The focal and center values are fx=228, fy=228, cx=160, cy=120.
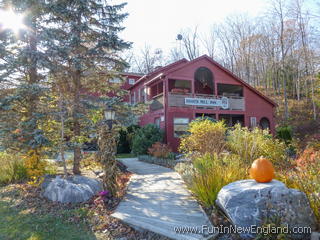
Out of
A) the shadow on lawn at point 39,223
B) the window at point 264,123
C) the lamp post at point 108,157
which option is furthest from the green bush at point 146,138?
the window at point 264,123

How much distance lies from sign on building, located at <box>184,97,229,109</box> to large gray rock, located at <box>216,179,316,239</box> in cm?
1198

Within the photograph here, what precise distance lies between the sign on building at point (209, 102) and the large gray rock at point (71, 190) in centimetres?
1022

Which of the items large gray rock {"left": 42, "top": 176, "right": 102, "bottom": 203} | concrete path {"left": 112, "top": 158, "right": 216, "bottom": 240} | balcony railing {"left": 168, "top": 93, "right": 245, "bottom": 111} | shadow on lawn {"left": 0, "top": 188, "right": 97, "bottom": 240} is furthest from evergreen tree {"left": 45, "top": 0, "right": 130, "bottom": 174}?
balcony railing {"left": 168, "top": 93, "right": 245, "bottom": 111}

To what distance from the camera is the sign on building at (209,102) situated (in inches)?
609

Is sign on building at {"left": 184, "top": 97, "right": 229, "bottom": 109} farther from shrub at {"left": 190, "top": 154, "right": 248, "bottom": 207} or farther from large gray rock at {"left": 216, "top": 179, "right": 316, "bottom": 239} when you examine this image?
large gray rock at {"left": 216, "top": 179, "right": 316, "bottom": 239}

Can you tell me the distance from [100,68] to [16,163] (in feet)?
15.4

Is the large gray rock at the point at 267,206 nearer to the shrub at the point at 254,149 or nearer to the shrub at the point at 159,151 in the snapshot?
the shrub at the point at 254,149

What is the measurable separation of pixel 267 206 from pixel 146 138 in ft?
35.5

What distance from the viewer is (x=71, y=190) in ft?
18.6

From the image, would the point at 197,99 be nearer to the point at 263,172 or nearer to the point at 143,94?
the point at 143,94

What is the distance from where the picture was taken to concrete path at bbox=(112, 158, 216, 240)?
12.4ft

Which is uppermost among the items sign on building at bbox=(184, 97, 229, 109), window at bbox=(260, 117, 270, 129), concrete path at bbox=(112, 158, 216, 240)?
sign on building at bbox=(184, 97, 229, 109)

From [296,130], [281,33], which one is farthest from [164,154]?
[281,33]

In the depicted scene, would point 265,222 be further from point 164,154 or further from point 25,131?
point 164,154
